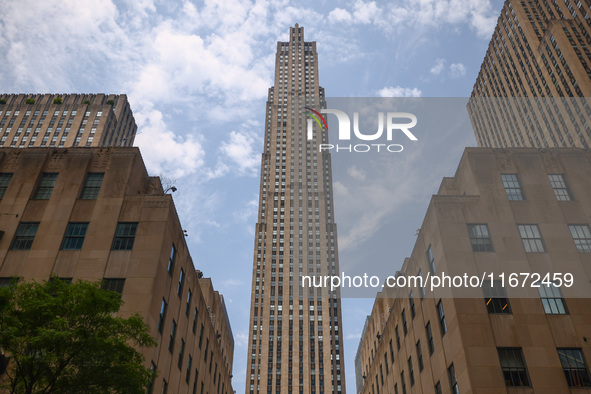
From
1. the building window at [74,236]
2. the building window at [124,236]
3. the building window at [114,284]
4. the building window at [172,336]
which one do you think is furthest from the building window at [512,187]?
the building window at [74,236]

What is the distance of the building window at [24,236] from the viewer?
33.7 metres

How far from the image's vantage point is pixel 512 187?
3797 centimetres

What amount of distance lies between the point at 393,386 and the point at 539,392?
21654mm

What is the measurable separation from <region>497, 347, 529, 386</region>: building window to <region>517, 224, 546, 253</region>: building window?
324 inches

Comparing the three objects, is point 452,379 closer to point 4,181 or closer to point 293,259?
point 4,181

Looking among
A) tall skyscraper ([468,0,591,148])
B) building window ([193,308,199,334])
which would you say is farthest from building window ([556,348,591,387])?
tall skyscraper ([468,0,591,148])

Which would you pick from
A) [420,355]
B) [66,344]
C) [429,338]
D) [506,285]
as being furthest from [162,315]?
[506,285]

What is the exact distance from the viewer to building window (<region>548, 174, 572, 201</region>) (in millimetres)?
37688

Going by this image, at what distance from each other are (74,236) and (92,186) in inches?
193

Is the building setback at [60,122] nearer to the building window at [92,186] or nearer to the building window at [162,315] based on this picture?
the building window at [92,186]

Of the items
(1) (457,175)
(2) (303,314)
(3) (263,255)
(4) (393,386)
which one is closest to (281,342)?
(2) (303,314)

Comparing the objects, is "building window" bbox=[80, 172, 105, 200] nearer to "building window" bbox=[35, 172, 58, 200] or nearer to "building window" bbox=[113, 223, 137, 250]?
"building window" bbox=[35, 172, 58, 200]

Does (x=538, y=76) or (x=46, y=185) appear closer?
(x=46, y=185)

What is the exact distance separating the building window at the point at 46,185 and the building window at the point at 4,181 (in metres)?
2.66
